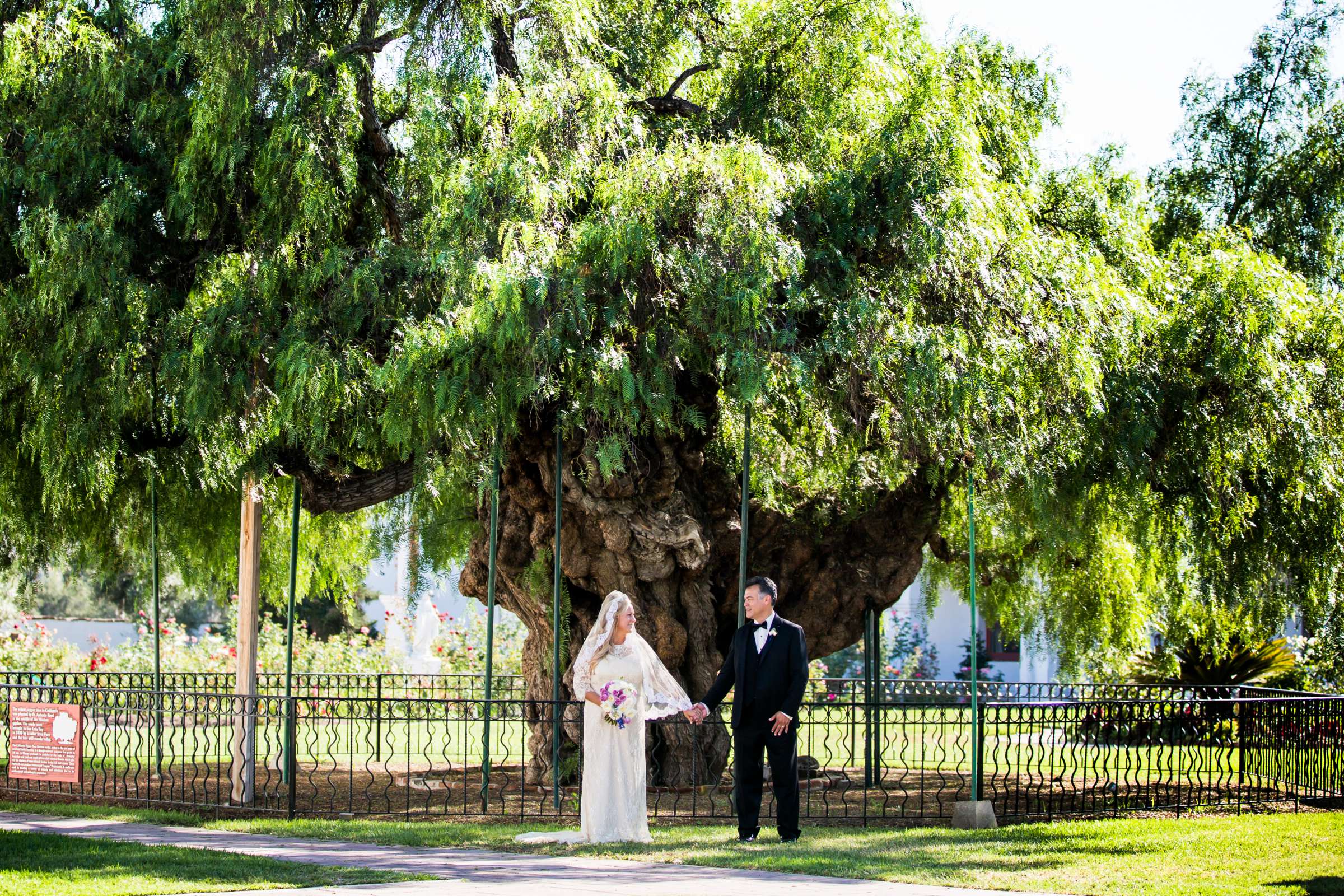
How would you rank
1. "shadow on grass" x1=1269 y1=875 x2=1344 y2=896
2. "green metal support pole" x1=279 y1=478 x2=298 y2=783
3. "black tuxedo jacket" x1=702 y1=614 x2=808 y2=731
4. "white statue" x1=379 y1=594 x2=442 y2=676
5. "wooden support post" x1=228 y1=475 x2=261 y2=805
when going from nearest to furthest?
"shadow on grass" x1=1269 y1=875 x2=1344 y2=896, "black tuxedo jacket" x1=702 y1=614 x2=808 y2=731, "green metal support pole" x1=279 y1=478 x2=298 y2=783, "wooden support post" x1=228 y1=475 x2=261 y2=805, "white statue" x1=379 y1=594 x2=442 y2=676

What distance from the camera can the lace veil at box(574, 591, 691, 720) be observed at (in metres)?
9.98

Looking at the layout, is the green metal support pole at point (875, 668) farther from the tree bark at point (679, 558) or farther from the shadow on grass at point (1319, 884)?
the shadow on grass at point (1319, 884)

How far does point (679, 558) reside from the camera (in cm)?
1293

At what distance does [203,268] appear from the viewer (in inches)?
446

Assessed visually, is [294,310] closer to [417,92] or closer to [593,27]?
[417,92]

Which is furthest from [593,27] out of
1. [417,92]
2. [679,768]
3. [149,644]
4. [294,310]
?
[149,644]

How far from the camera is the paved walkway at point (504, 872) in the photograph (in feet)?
24.8

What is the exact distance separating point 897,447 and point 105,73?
7410 millimetres

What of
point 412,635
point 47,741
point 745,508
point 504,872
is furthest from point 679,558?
point 412,635

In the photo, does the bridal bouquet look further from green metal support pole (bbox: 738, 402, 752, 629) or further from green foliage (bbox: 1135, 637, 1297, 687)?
green foliage (bbox: 1135, 637, 1297, 687)

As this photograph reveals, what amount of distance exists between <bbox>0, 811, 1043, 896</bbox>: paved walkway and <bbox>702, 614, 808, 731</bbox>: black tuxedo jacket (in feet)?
4.61

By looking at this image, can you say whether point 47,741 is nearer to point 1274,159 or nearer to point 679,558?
point 679,558

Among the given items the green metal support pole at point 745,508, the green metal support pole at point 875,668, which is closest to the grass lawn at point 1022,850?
the green metal support pole at point 745,508

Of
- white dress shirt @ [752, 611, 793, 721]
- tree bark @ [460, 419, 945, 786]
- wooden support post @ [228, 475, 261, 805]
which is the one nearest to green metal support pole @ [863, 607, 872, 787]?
tree bark @ [460, 419, 945, 786]
